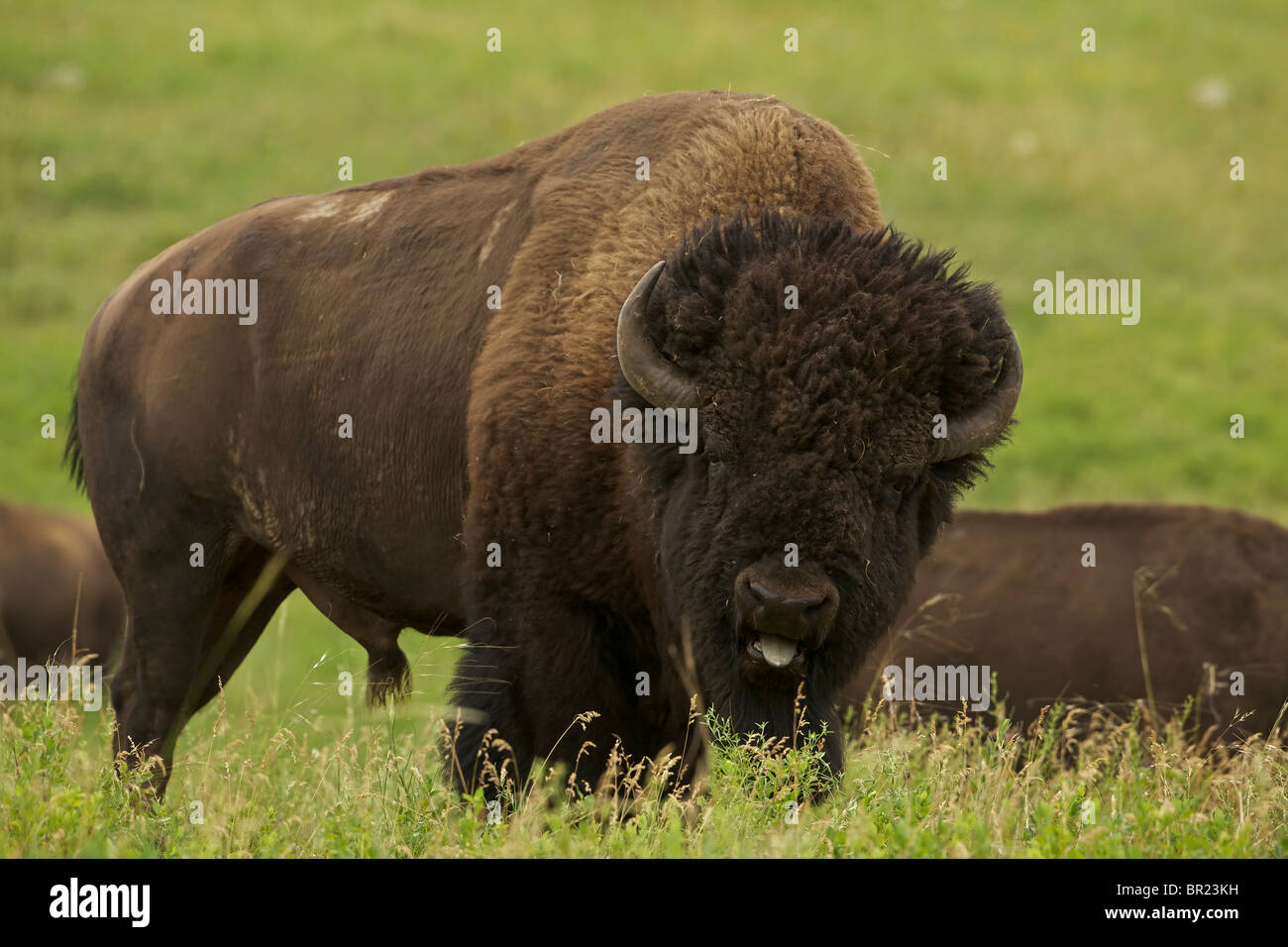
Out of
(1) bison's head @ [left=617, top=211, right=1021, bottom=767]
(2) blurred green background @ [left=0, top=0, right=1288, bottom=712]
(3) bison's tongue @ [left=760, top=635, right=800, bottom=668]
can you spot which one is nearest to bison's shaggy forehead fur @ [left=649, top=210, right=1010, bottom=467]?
(1) bison's head @ [left=617, top=211, right=1021, bottom=767]

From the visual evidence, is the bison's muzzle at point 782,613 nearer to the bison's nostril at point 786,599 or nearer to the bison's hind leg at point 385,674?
the bison's nostril at point 786,599

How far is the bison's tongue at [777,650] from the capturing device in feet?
16.7

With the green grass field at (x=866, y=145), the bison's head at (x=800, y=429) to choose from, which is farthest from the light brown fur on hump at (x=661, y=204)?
the green grass field at (x=866, y=145)

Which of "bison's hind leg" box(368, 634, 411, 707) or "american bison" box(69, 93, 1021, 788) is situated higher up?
"american bison" box(69, 93, 1021, 788)

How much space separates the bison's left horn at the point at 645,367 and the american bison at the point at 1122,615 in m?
3.90

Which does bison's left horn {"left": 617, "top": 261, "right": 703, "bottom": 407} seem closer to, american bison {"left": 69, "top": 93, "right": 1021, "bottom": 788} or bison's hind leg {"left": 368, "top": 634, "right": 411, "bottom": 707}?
american bison {"left": 69, "top": 93, "right": 1021, "bottom": 788}

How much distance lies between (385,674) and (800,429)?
271 centimetres

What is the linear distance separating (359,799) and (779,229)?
2.36m

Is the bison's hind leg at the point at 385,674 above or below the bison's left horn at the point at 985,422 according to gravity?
below

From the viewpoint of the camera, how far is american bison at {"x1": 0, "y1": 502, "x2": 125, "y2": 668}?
50.0 feet

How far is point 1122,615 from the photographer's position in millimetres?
9422

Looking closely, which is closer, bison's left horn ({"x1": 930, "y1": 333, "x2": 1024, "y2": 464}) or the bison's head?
the bison's head

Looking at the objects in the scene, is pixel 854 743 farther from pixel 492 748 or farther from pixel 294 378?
pixel 294 378

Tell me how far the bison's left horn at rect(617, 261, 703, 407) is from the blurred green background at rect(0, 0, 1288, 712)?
1815cm
